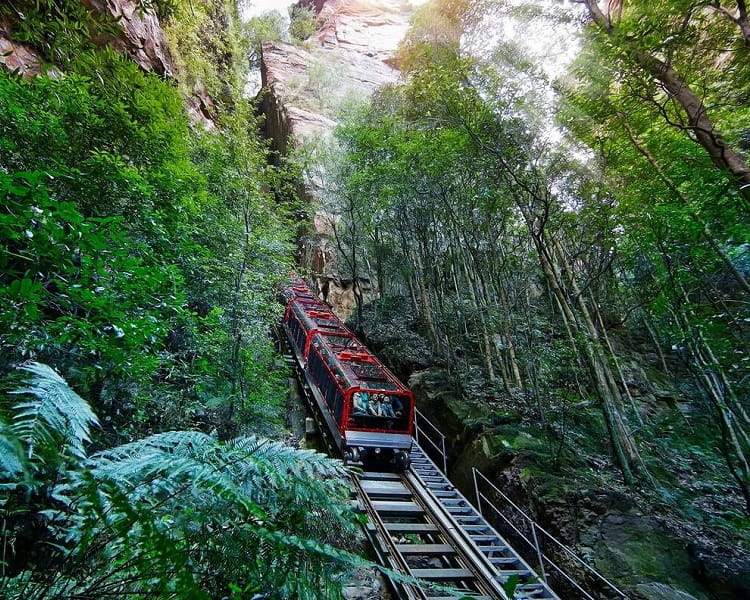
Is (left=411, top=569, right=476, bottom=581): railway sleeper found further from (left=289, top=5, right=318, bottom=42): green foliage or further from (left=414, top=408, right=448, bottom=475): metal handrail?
(left=289, top=5, right=318, bottom=42): green foliage

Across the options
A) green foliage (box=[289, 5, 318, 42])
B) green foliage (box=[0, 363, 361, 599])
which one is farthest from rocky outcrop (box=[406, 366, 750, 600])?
green foliage (box=[289, 5, 318, 42])

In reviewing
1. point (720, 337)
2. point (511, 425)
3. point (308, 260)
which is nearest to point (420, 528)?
point (511, 425)

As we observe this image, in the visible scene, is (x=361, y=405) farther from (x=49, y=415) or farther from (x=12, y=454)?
(x=12, y=454)

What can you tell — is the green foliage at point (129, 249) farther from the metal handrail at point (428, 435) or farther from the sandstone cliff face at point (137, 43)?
the metal handrail at point (428, 435)

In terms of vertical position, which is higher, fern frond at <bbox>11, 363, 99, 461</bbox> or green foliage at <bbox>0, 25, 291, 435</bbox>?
green foliage at <bbox>0, 25, 291, 435</bbox>

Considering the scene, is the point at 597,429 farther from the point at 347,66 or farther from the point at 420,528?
the point at 347,66

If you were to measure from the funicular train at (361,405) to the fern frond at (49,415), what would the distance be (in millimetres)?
6925

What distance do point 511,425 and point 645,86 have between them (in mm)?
6854

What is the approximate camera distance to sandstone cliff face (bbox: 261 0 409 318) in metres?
19.5

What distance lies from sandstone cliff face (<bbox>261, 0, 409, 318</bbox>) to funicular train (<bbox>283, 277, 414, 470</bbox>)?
7946 millimetres

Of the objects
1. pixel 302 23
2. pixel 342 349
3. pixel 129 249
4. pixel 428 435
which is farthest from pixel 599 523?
pixel 302 23

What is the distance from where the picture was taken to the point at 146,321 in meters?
2.96

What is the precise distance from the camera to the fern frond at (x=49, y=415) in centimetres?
133

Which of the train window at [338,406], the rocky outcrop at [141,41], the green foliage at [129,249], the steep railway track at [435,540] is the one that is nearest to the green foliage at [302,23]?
the rocky outcrop at [141,41]
